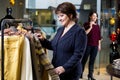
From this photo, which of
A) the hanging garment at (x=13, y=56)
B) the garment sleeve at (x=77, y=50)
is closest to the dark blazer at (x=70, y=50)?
the garment sleeve at (x=77, y=50)

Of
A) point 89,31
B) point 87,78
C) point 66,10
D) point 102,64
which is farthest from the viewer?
point 102,64

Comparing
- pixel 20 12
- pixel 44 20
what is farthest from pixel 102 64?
pixel 20 12

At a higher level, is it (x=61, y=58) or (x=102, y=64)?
(x=61, y=58)

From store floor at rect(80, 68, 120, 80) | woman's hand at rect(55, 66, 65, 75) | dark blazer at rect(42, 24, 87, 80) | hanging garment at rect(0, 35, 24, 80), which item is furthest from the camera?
store floor at rect(80, 68, 120, 80)

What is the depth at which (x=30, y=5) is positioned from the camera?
8.98 m

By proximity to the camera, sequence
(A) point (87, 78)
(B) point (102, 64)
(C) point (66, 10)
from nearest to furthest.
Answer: (C) point (66, 10) < (A) point (87, 78) < (B) point (102, 64)

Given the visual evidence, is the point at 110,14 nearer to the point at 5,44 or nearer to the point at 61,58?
the point at 61,58

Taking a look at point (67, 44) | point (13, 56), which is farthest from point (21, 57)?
point (67, 44)

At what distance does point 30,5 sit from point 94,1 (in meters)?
1.63

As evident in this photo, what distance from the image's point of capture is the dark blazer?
312 cm

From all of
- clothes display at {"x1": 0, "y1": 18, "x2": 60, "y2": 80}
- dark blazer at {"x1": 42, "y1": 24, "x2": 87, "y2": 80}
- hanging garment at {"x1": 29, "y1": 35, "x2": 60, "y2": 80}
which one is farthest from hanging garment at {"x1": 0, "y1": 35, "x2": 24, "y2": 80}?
dark blazer at {"x1": 42, "y1": 24, "x2": 87, "y2": 80}

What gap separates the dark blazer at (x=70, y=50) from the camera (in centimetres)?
312

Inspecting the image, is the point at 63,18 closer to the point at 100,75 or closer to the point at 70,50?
the point at 70,50

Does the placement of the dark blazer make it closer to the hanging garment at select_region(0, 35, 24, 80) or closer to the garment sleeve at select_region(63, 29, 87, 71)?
the garment sleeve at select_region(63, 29, 87, 71)
